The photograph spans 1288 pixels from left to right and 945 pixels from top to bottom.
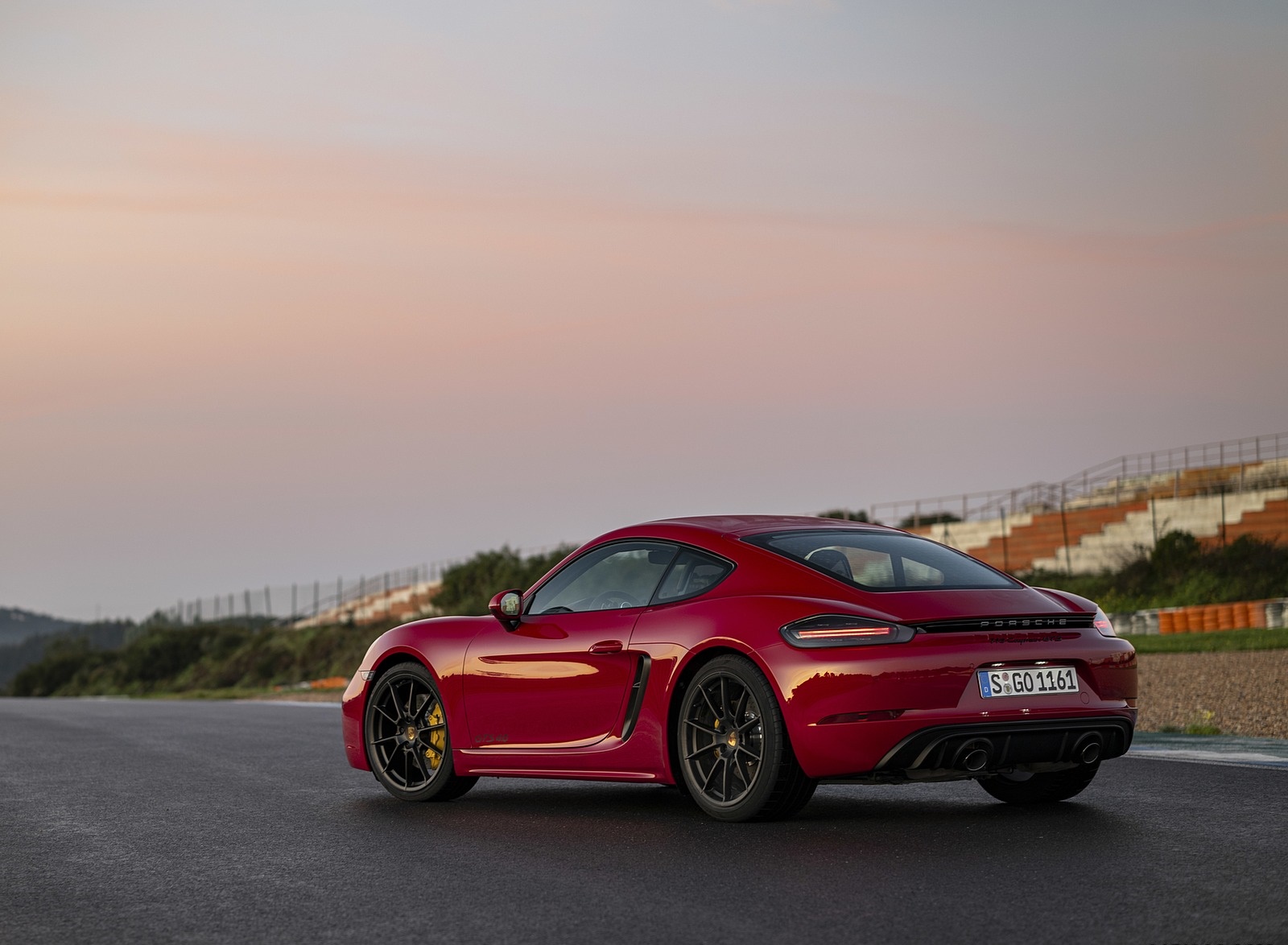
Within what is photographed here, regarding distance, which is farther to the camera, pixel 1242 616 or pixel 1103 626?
pixel 1242 616

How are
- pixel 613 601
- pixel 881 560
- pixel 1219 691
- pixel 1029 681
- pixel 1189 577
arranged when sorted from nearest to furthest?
pixel 1029 681 → pixel 881 560 → pixel 613 601 → pixel 1219 691 → pixel 1189 577

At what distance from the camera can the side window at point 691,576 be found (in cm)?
759

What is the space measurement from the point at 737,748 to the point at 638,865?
0.90 metres

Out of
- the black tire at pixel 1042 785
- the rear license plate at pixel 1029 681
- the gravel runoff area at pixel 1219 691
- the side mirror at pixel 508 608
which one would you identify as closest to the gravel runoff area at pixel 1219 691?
the gravel runoff area at pixel 1219 691

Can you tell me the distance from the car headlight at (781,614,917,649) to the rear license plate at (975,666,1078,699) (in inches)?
15.4

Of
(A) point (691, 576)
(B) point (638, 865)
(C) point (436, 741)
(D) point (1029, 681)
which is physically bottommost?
(B) point (638, 865)

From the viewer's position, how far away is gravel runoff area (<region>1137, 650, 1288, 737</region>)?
45.5 ft

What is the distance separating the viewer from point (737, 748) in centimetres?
709

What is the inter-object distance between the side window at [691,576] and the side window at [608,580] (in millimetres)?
74

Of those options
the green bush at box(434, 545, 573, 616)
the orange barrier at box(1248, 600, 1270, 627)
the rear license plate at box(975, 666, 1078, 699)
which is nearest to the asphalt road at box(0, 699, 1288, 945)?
the rear license plate at box(975, 666, 1078, 699)

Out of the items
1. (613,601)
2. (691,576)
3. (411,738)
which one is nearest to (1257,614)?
(411,738)

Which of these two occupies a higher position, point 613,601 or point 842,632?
point 613,601

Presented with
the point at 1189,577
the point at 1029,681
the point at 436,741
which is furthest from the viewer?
the point at 1189,577

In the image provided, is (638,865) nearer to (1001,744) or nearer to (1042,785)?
(1001,744)
